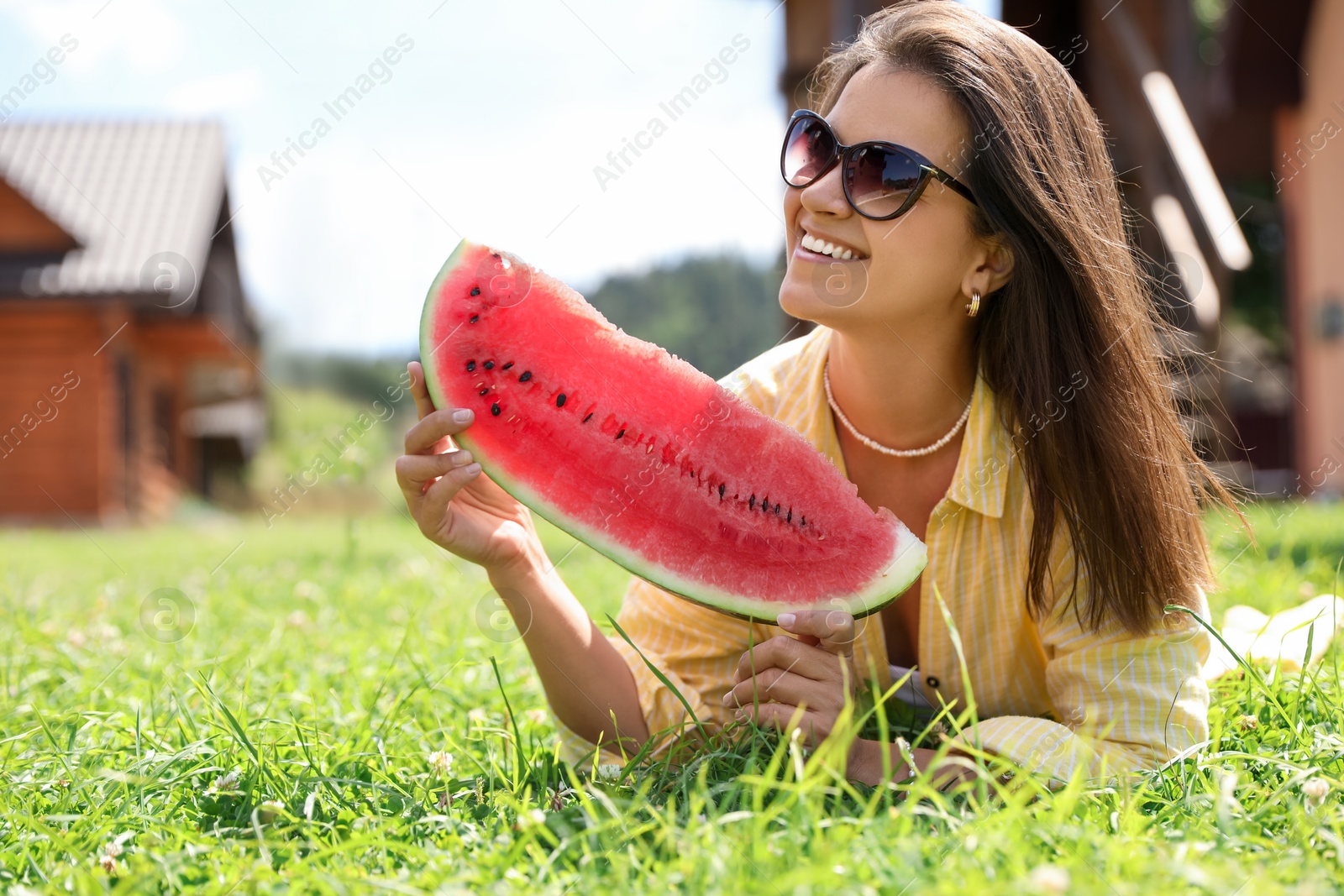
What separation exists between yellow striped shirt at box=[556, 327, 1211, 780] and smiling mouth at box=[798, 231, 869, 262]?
1.15 ft

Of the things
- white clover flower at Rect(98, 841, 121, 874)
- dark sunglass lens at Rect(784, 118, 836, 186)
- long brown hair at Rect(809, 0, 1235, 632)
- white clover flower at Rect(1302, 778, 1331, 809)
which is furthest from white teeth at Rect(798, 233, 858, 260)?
white clover flower at Rect(98, 841, 121, 874)

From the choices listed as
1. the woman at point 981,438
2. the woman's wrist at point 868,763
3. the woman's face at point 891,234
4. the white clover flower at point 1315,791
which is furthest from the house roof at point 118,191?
the white clover flower at point 1315,791

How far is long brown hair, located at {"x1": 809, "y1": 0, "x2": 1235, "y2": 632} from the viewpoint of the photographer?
5.82 ft

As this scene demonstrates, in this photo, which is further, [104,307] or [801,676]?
[104,307]

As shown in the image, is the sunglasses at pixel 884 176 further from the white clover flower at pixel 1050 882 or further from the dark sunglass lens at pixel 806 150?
the white clover flower at pixel 1050 882

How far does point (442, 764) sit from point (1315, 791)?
49.8 inches

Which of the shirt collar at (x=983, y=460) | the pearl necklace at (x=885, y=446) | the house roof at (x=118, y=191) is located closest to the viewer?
A: the shirt collar at (x=983, y=460)

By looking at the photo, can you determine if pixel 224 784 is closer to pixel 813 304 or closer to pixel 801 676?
pixel 801 676

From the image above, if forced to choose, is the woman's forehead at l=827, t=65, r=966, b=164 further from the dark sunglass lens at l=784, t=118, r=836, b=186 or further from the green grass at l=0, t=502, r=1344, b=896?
the green grass at l=0, t=502, r=1344, b=896

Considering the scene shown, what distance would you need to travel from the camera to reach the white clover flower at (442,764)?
1614 mm

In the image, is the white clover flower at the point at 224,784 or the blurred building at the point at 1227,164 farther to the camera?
the blurred building at the point at 1227,164

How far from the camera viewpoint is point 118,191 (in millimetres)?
15109

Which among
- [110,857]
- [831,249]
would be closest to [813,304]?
[831,249]

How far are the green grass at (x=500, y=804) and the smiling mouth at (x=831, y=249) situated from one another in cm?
87
